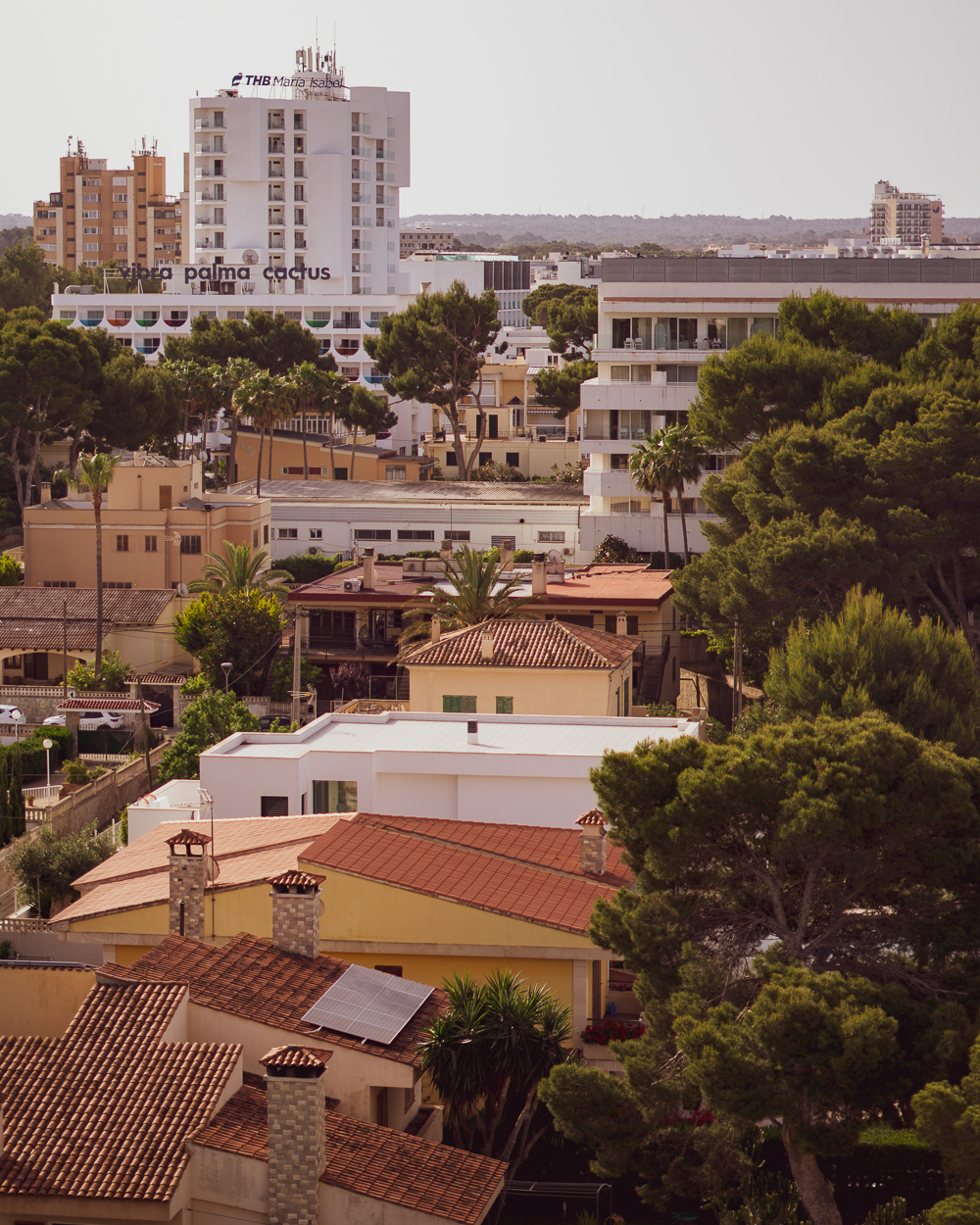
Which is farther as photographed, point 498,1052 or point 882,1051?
point 498,1052

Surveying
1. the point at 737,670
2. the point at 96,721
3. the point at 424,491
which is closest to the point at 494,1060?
the point at 737,670

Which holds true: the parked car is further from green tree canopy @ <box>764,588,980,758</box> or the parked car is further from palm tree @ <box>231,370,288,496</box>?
palm tree @ <box>231,370,288,496</box>

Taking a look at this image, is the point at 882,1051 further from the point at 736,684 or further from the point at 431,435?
the point at 431,435

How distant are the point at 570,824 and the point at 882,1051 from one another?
15.9 metres

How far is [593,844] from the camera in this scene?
29219mm

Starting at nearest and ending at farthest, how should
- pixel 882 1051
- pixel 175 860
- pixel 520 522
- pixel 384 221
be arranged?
1. pixel 882 1051
2. pixel 175 860
3. pixel 520 522
4. pixel 384 221

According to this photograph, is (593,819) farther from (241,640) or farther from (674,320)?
(674,320)

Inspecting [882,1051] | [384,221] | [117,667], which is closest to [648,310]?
[117,667]

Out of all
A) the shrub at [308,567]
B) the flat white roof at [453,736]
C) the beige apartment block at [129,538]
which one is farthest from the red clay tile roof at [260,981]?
the shrub at [308,567]

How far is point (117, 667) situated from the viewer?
63.5 m

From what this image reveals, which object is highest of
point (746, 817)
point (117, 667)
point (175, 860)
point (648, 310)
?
point (648, 310)

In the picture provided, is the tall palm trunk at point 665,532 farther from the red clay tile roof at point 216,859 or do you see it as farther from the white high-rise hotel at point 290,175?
the white high-rise hotel at point 290,175

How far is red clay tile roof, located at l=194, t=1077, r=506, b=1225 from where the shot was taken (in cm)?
1916

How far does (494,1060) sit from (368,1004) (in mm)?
1813
